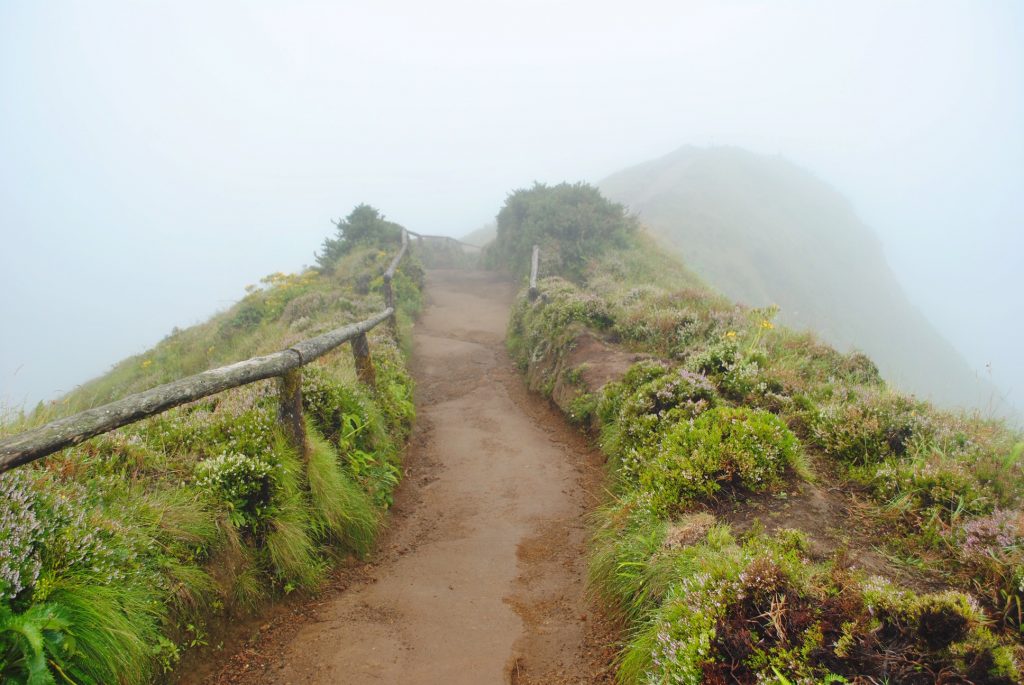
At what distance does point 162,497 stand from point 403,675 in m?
2.01

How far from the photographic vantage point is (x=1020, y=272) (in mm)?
145125

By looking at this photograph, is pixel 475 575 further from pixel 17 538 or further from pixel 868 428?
pixel 868 428

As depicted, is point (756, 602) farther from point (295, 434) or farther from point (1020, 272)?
point (1020, 272)

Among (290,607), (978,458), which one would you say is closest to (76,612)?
(290,607)

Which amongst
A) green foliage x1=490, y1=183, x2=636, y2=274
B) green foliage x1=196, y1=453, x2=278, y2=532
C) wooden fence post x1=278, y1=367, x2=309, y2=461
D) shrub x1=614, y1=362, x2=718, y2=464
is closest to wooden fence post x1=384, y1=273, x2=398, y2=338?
green foliage x1=490, y1=183, x2=636, y2=274

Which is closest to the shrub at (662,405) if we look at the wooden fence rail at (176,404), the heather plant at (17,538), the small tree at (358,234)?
the wooden fence rail at (176,404)

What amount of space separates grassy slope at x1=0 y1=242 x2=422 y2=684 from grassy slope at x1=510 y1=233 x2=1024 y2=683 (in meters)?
2.57

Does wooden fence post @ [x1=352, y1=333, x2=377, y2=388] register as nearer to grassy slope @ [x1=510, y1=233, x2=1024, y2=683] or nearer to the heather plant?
grassy slope @ [x1=510, y1=233, x2=1024, y2=683]

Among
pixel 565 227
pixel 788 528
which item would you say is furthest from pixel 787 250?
pixel 788 528

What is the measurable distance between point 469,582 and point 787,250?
58678 millimetres

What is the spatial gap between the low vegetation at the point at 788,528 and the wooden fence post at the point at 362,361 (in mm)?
3174

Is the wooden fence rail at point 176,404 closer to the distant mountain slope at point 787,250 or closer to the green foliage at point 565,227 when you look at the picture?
the green foliage at point 565,227

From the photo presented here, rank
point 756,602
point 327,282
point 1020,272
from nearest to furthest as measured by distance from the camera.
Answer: point 756,602 < point 327,282 < point 1020,272

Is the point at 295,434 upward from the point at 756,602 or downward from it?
upward
